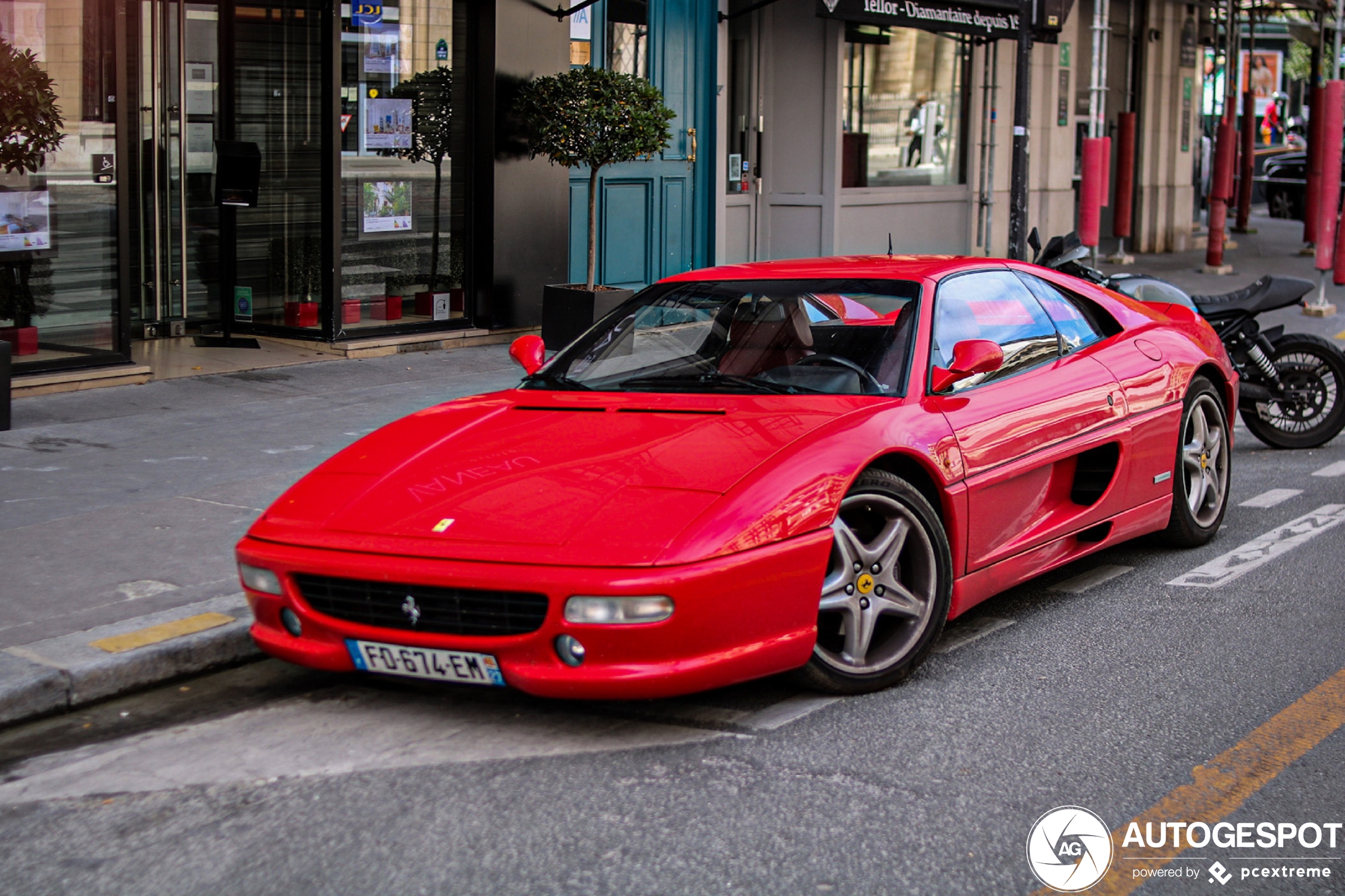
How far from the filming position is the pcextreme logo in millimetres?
3521

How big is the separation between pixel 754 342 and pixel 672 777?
193 cm

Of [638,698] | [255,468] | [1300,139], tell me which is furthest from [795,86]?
[1300,139]

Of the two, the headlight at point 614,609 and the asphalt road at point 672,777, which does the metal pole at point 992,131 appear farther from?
the headlight at point 614,609

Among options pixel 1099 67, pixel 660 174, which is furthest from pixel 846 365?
pixel 1099 67

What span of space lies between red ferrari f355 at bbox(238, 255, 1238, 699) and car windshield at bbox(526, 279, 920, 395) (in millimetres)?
11

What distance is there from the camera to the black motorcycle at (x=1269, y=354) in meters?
9.01

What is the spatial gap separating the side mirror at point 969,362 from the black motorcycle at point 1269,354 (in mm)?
3877

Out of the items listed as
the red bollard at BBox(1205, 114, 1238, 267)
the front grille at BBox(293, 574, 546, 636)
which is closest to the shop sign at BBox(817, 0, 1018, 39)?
the red bollard at BBox(1205, 114, 1238, 267)

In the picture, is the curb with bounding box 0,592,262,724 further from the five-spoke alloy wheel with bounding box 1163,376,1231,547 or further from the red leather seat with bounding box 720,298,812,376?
the five-spoke alloy wheel with bounding box 1163,376,1231,547

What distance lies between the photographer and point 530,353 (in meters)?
5.96

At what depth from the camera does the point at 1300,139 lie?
178 ft

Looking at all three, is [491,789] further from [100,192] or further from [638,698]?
[100,192]

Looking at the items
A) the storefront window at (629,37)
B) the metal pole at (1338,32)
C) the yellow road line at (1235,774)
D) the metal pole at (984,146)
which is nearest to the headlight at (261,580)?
the yellow road line at (1235,774)

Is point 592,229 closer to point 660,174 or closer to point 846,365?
point 660,174
